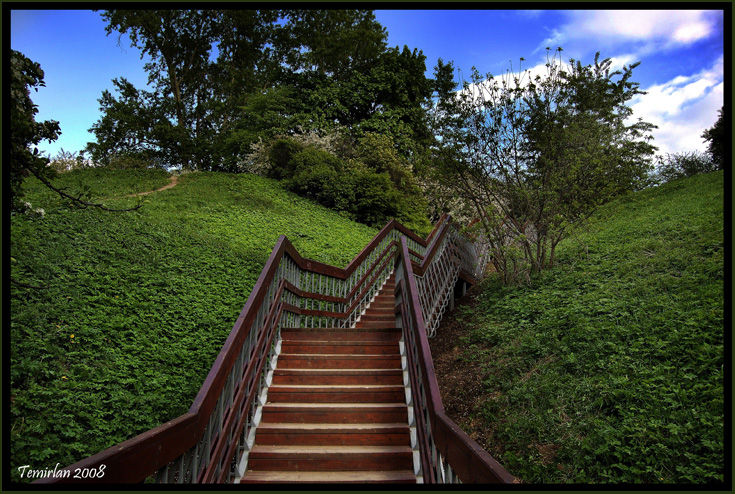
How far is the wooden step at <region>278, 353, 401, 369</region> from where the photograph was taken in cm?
521

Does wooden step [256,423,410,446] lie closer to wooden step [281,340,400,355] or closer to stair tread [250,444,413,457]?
stair tread [250,444,413,457]

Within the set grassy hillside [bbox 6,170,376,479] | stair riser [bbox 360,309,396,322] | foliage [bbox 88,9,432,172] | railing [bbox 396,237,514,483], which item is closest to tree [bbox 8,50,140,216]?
grassy hillside [bbox 6,170,376,479]

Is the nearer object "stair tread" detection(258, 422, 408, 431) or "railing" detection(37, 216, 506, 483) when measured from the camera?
"railing" detection(37, 216, 506, 483)

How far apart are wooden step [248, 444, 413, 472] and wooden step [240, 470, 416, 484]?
0.15 feet

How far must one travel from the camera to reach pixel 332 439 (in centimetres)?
406

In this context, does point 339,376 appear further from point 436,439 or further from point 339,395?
point 436,439

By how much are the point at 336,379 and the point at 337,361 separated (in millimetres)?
314

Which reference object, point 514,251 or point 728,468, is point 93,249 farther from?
point 728,468

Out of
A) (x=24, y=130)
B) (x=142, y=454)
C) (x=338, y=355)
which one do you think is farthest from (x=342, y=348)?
(x=24, y=130)

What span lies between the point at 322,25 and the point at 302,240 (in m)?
19.2

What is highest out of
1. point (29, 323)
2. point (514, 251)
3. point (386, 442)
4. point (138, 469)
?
point (514, 251)

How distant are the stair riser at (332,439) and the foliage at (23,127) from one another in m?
2.80

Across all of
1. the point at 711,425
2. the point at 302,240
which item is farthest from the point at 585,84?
the point at 302,240

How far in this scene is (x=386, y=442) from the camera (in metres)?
4.06
